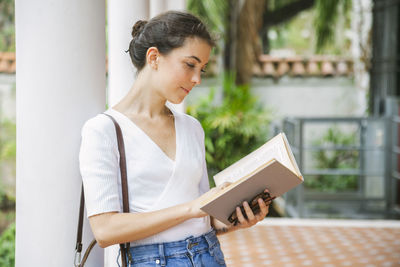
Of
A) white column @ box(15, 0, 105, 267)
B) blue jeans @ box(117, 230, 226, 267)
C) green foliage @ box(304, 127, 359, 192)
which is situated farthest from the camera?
green foliage @ box(304, 127, 359, 192)

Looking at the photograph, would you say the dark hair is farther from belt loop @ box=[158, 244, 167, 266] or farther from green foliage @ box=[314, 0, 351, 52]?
green foliage @ box=[314, 0, 351, 52]

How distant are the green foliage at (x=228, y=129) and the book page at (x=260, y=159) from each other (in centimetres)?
543

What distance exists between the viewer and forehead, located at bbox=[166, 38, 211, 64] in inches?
62.5

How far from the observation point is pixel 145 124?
5.21 ft

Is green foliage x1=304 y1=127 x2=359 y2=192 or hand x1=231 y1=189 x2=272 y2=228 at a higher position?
hand x1=231 y1=189 x2=272 y2=228

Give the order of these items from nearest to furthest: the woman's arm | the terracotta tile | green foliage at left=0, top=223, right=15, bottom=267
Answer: the woman's arm → the terracotta tile → green foliage at left=0, top=223, right=15, bottom=267

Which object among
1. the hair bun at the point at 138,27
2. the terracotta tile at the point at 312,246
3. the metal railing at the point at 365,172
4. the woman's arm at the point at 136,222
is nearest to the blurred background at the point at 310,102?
the metal railing at the point at 365,172

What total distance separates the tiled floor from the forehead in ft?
9.97

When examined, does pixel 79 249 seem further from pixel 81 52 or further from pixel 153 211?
pixel 81 52

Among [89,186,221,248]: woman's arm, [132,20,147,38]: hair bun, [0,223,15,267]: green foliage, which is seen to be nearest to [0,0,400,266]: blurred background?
[0,223,15,267]: green foliage

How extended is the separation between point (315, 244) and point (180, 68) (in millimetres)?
3718

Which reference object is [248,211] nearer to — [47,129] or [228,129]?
[47,129]

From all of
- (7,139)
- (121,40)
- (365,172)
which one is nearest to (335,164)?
(365,172)

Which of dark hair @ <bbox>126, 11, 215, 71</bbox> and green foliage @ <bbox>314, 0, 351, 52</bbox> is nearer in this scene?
dark hair @ <bbox>126, 11, 215, 71</bbox>
